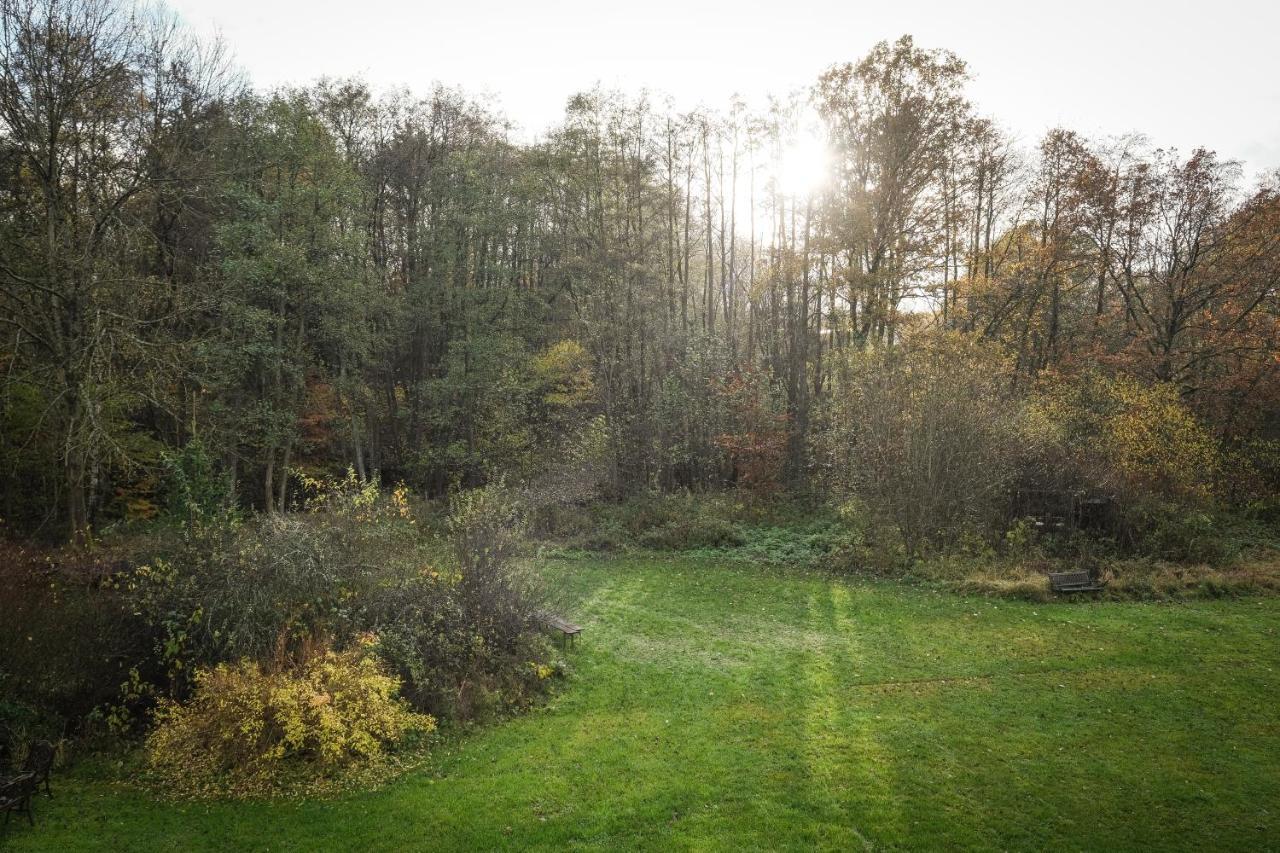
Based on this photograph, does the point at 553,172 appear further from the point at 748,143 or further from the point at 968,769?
the point at 968,769

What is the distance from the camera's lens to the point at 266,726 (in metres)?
8.01

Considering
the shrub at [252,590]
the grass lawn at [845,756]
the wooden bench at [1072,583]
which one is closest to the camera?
the grass lawn at [845,756]

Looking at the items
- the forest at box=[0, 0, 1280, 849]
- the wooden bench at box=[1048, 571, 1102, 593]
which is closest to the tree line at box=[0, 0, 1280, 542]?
the forest at box=[0, 0, 1280, 849]

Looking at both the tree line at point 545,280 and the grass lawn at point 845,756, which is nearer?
the grass lawn at point 845,756

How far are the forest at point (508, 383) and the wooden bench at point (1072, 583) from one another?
0.84ft

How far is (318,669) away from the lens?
8.38 meters

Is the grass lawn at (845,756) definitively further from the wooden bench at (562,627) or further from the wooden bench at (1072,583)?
the wooden bench at (1072,583)

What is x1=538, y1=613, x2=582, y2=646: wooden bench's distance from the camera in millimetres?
11609

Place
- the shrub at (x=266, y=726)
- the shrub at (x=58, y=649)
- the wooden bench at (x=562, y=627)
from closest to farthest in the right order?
the shrub at (x=266, y=726), the shrub at (x=58, y=649), the wooden bench at (x=562, y=627)

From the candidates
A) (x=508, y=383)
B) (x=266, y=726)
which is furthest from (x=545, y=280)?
(x=266, y=726)

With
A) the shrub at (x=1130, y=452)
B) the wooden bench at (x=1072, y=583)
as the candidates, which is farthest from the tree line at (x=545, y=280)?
the wooden bench at (x=1072, y=583)

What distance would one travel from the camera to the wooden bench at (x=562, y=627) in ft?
38.1

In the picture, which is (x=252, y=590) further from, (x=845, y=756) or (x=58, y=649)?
(x=845, y=756)

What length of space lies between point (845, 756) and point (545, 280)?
24615 millimetres
